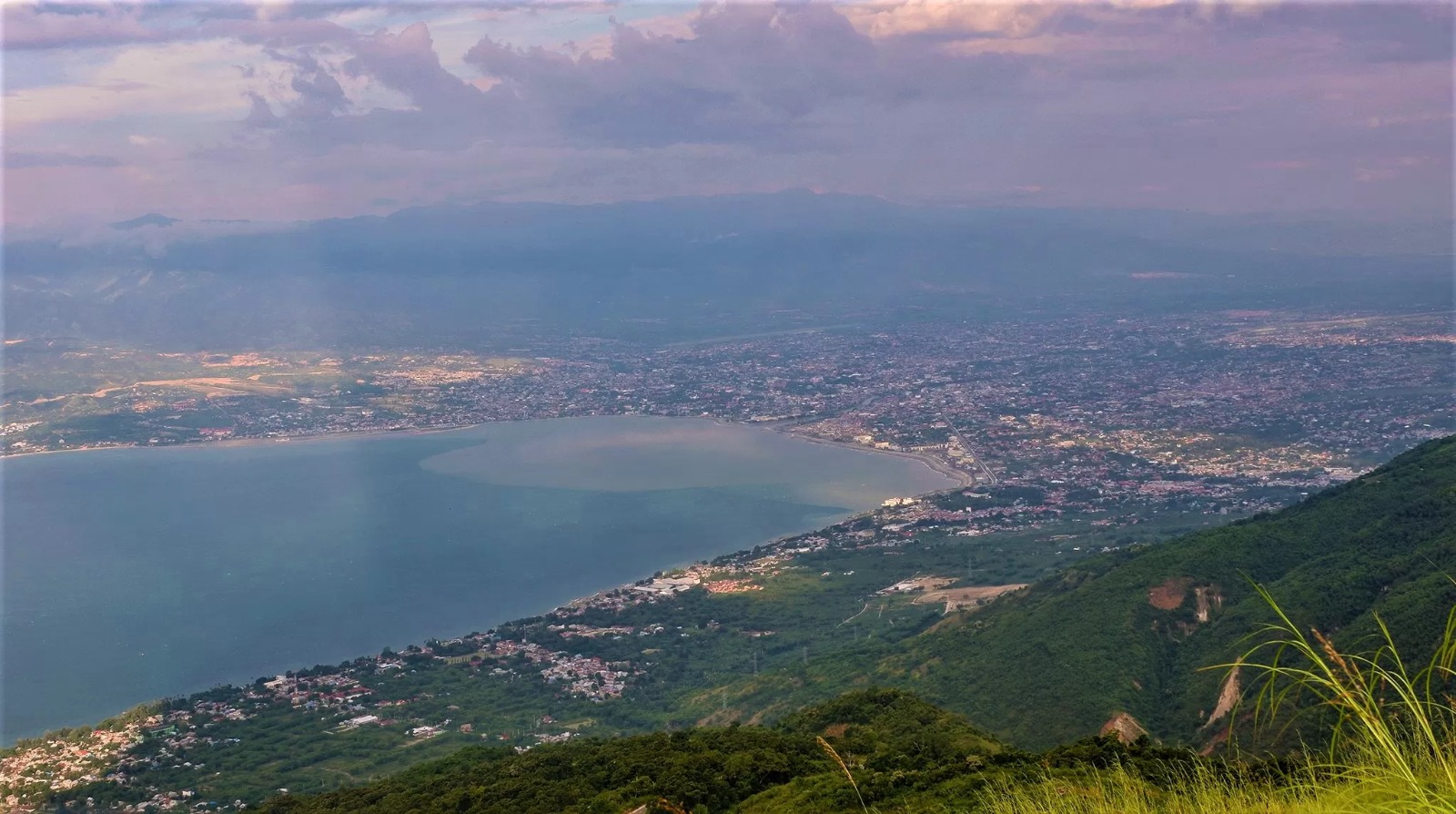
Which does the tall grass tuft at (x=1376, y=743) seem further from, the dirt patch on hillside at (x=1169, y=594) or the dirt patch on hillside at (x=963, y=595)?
the dirt patch on hillside at (x=963, y=595)

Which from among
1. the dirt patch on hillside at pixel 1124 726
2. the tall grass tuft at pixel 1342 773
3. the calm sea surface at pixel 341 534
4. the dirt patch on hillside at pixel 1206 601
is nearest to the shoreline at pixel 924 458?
the calm sea surface at pixel 341 534

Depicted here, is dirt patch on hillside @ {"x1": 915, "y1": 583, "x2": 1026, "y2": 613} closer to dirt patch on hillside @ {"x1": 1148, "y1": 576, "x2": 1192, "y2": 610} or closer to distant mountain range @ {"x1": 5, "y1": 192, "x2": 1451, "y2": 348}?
dirt patch on hillside @ {"x1": 1148, "y1": 576, "x2": 1192, "y2": 610}

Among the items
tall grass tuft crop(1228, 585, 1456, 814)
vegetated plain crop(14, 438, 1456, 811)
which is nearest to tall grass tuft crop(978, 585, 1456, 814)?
tall grass tuft crop(1228, 585, 1456, 814)

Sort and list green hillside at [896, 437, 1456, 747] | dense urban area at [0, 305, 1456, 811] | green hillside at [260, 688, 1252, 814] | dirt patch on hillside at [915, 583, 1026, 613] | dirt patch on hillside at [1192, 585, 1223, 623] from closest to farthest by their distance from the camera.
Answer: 1. green hillside at [260, 688, 1252, 814]
2. green hillside at [896, 437, 1456, 747]
3. dirt patch on hillside at [1192, 585, 1223, 623]
4. dense urban area at [0, 305, 1456, 811]
5. dirt patch on hillside at [915, 583, 1026, 613]

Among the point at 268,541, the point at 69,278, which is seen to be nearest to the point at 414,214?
the point at 69,278

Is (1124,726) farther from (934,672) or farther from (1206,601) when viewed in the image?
(934,672)
